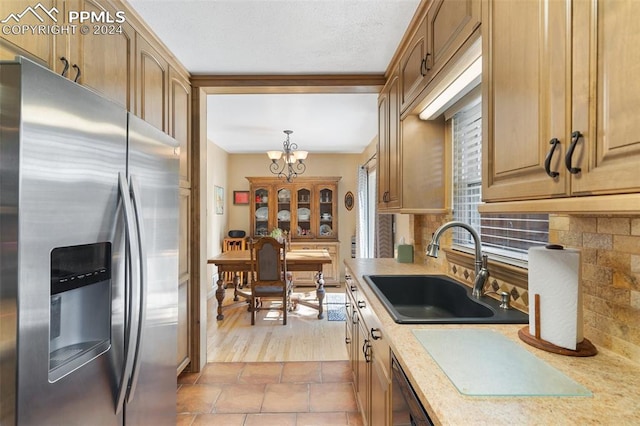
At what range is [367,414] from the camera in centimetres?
182

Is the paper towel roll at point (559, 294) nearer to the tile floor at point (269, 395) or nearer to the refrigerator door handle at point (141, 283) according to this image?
the refrigerator door handle at point (141, 283)

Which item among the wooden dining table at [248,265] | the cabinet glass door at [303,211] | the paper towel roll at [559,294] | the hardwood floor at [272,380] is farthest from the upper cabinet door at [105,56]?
the cabinet glass door at [303,211]

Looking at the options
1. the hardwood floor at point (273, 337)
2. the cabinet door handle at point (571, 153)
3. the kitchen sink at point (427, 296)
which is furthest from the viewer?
the hardwood floor at point (273, 337)

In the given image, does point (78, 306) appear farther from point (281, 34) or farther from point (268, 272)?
point (268, 272)

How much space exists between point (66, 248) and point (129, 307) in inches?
13.2

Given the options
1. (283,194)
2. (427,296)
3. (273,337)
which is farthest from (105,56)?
(283,194)

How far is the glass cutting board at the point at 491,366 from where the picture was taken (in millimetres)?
787

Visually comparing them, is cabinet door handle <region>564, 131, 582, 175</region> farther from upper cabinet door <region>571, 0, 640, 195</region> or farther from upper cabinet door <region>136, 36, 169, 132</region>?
upper cabinet door <region>136, 36, 169, 132</region>

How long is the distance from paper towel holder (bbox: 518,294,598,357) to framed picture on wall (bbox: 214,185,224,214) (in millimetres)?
5273

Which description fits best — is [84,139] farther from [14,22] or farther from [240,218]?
[240,218]

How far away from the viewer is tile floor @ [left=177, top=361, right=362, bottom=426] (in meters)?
2.18

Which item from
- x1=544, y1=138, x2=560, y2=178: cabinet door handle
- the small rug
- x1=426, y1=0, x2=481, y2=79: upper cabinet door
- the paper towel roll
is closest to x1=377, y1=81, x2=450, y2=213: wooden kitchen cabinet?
x1=426, y1=0, x2=481, y2=79: upper cabinet door

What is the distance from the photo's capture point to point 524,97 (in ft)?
2.98

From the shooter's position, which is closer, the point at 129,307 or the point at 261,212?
the point at 129,307
